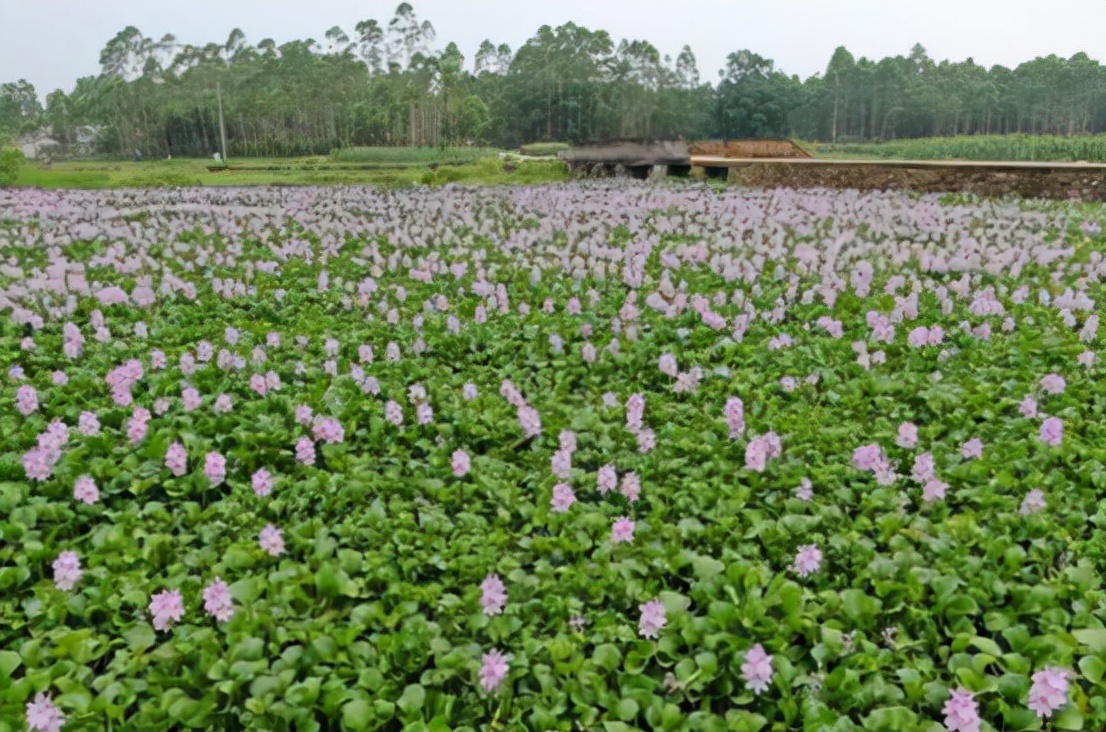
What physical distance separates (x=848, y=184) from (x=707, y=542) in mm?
16318

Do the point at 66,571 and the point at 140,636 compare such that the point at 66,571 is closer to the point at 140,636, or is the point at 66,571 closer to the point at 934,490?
the point at 140,636

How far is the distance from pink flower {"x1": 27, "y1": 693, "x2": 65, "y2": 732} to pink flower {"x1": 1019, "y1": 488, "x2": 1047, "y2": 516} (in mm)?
3321

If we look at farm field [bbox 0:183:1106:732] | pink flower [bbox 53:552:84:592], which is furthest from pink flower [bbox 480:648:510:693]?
pink flower [bbox 53:552:84:592]

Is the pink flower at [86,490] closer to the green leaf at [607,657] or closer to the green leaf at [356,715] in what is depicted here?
the green leaf at [356,715]

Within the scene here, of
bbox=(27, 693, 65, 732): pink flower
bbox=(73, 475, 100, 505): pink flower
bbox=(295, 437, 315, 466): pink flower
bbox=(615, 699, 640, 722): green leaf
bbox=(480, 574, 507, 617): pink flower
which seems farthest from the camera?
bbox=(295, 437, 315, 466): pink flower

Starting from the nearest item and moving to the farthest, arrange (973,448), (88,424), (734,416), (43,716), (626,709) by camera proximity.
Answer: (43,716)
(626,709)
(973,448)
(88,424)
(734,416)

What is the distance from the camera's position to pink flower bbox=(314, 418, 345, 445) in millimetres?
3850

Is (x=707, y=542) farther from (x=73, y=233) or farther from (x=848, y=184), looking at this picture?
(x=848, y=184)

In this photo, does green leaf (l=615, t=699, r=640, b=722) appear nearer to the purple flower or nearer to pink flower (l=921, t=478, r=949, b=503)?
pink flower (l=921, t=478, r=949, b=503)

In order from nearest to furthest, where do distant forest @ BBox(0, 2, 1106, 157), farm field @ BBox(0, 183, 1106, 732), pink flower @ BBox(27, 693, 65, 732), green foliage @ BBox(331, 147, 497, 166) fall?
pink flower @ BBox(27, 693, 65, 732), farm field @ BBox(0, 183, 1106, 732), green foliage @ BBox(331, 147, 497, 166), distant forest @ BBox(0, 2, 1106, 157)

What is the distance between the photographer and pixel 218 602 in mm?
2686

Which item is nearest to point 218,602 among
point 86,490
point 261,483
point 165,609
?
point 165,609

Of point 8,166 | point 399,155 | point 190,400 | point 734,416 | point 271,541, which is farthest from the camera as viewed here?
point 399,155

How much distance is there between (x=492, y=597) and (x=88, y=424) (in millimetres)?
2302
